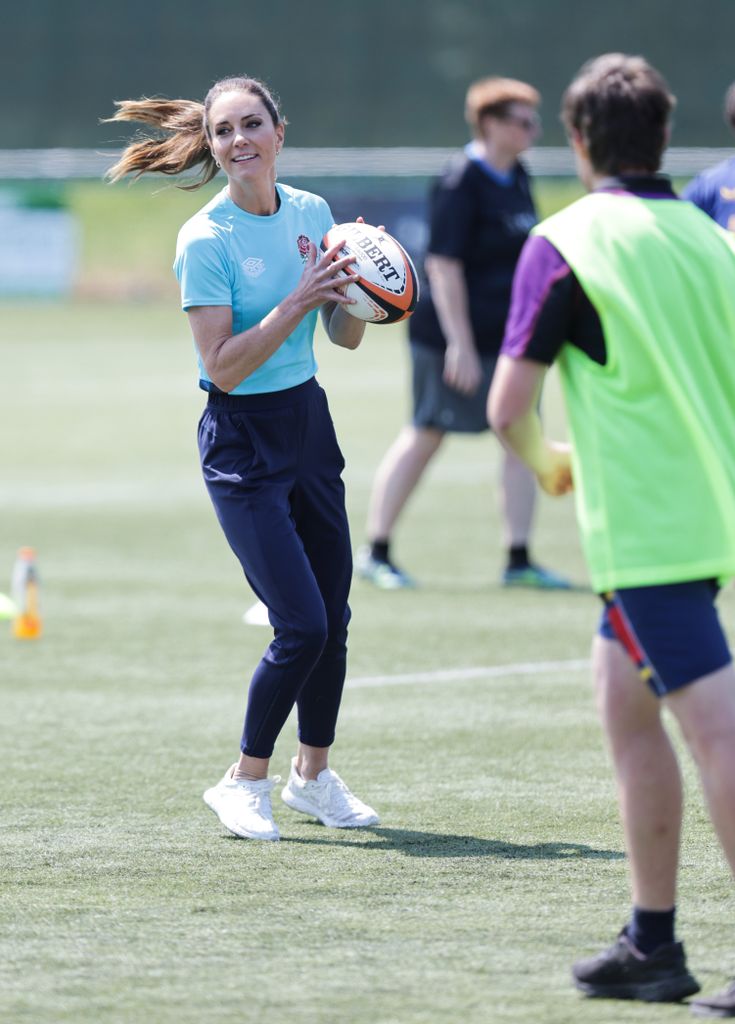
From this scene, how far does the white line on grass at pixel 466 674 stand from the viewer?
7742mm

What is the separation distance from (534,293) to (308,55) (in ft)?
76.9

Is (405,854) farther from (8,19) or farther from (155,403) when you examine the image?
(8,19)

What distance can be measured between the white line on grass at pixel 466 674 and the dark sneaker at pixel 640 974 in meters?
3.82

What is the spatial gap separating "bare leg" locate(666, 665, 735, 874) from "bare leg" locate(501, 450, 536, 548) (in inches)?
250

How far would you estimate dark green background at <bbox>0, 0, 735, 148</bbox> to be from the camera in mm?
26172

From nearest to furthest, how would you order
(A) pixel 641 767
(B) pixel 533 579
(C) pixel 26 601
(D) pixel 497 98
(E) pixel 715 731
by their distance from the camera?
(E) pixel 715 731
(A) pixel 641 767
(C) pixel 26 601
(D) pixel 497 98
(B) pixel 533 579

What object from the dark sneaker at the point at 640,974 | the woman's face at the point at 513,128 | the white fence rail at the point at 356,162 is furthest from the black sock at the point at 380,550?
the white fence rail at the point at 356,162

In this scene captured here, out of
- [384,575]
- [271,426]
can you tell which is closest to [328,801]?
[271,426]

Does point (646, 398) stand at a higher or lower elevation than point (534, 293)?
lower

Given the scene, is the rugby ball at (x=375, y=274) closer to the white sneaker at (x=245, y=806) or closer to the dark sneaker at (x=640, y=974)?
the white sneaker at (x=245, y=806)

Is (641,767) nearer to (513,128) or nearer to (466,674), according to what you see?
(466,674)

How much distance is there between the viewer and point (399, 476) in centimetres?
1003

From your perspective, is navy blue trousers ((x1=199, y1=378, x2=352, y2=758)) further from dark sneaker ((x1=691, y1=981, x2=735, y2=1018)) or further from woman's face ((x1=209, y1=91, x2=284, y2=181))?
dark sneaker ((x1=691, y1=981, x2=735, y2=1018))

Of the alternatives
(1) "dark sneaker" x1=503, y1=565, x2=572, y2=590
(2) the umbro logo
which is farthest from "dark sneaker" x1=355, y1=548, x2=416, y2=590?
(2) the umbro logo
